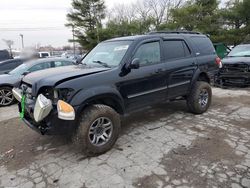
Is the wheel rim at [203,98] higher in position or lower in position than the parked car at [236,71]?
lower

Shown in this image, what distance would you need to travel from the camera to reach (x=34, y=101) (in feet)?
12.0

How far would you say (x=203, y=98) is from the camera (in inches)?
226

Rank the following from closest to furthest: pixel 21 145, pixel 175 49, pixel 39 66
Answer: pixel 21 145 → pixel 175 49 → pixel 39 66

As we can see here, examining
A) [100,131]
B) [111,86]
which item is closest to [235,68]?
[111,86]

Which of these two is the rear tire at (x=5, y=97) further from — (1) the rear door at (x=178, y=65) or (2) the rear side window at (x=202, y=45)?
(2) the rear side window at (x=202, y=45)

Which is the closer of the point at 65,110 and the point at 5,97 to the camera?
the point at 65,110

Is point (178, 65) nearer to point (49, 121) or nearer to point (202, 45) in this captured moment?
point (202, 45)

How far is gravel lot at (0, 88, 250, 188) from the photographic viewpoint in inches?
123

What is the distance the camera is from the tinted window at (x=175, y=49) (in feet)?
16.0

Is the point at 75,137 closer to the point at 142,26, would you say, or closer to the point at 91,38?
the point at 142,26

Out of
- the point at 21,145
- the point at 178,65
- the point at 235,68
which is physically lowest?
the point at 21,145

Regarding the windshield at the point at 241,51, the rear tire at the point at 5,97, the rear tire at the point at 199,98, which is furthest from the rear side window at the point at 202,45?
the rear tire at the point at 5,97

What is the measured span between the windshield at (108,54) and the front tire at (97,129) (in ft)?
2.97

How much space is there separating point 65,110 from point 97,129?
73 cm
